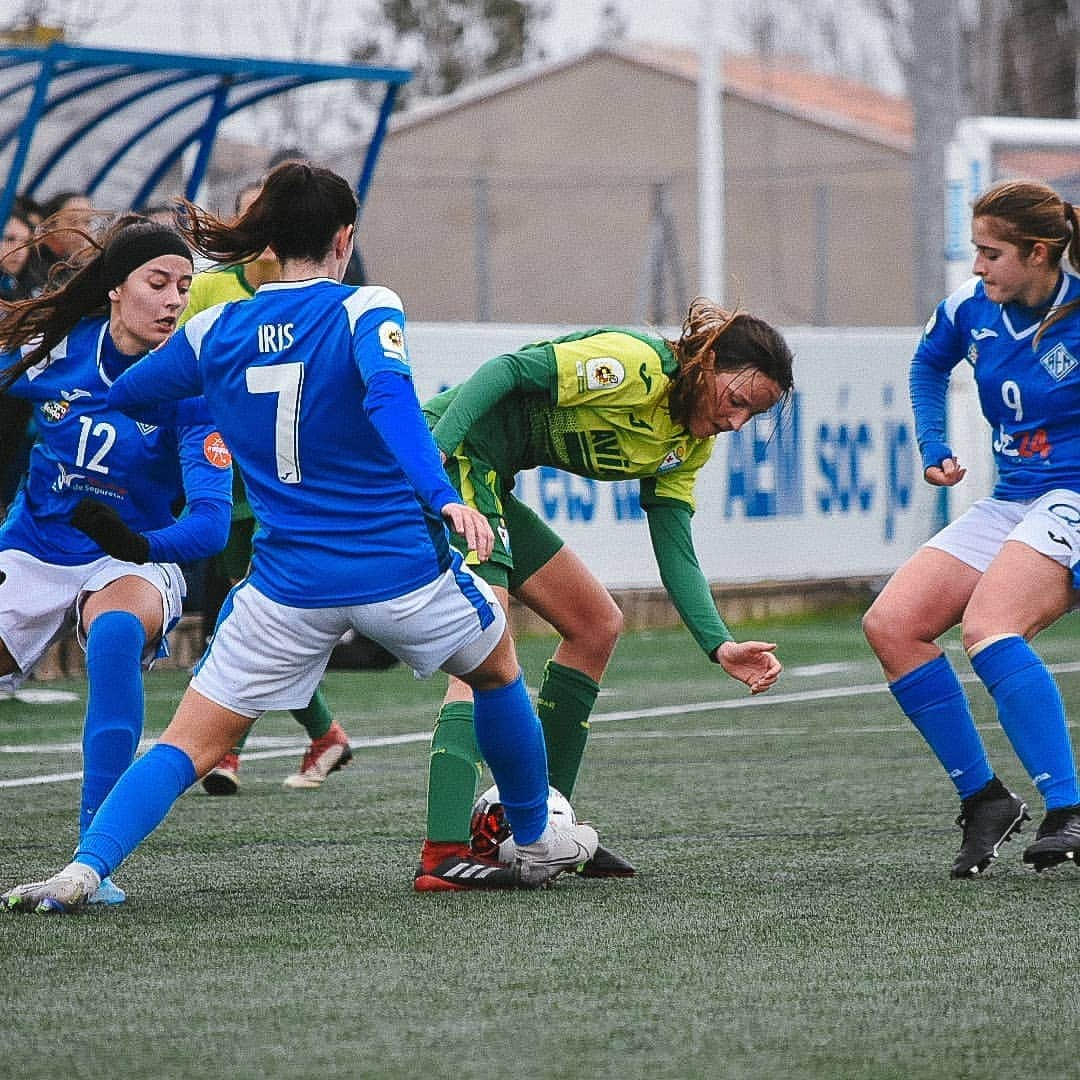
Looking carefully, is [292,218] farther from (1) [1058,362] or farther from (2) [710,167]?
(2) [710,167]

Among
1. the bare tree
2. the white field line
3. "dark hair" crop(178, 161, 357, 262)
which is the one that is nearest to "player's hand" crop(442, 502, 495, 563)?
"dark hair" crop(178, 161, 357, 262)

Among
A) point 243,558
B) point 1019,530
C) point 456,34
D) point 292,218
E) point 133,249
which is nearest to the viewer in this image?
point 292,218

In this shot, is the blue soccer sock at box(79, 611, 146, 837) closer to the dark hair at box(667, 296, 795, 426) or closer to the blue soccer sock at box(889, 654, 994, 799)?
the dark hair at box(667, 296, 795, 426)

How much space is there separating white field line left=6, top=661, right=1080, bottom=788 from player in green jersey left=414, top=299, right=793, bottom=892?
2452 mm

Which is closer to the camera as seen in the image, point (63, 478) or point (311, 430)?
point (311, 430)

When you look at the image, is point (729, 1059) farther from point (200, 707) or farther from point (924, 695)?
point (924, 695)

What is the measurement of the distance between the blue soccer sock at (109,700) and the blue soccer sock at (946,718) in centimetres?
184

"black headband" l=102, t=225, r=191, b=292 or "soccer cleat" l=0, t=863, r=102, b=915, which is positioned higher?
"black headband" l=102, t=225, r=191, b=292

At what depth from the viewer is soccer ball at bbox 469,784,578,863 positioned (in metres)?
5.32

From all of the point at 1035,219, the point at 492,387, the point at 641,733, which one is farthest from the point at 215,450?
the point at 641,733

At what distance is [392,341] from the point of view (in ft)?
14.7

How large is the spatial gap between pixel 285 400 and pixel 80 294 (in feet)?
2.90

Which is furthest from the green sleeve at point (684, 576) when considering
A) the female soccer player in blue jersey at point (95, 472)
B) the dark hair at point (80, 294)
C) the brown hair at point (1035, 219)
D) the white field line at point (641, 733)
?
the white field line at point (641, 733)

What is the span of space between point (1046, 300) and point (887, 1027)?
2.31 m
